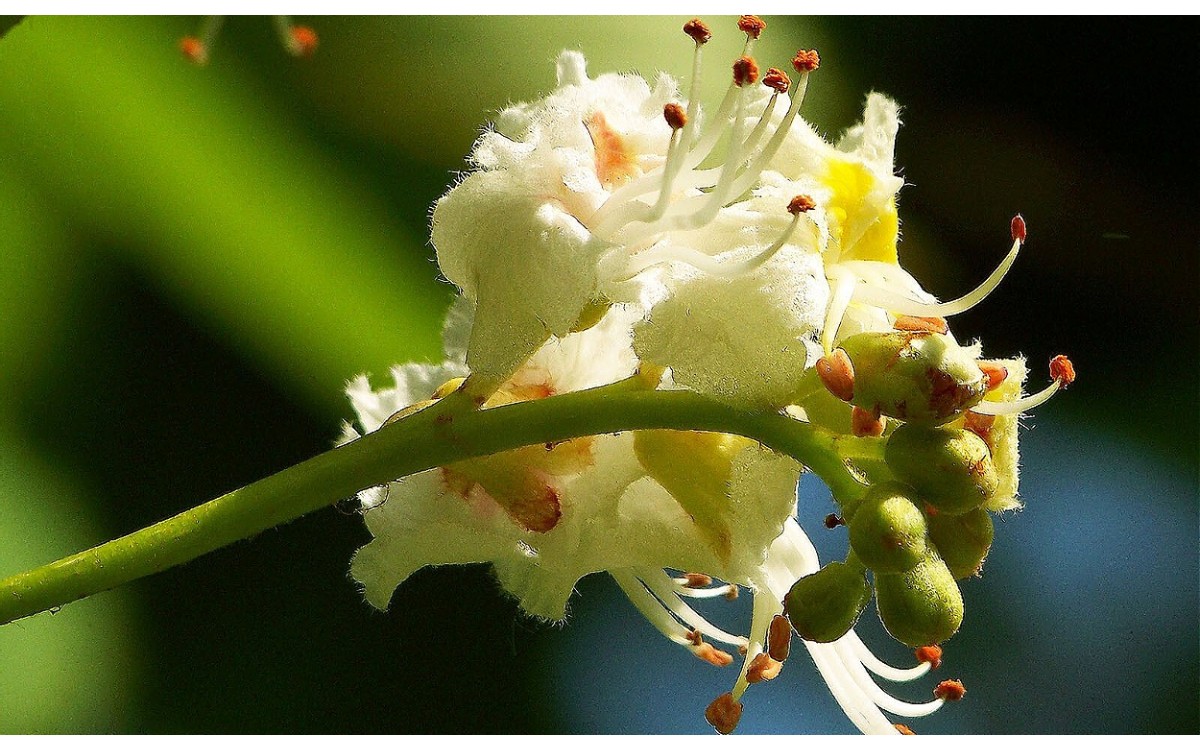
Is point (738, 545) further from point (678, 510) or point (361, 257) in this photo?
point (361, 257)

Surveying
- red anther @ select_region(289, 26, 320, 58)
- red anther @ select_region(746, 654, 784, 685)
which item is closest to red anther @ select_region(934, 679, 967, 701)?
red anther @ select_region(746, 654, 784, 685)

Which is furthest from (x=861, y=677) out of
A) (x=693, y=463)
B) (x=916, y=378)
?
(x=916, y=378)

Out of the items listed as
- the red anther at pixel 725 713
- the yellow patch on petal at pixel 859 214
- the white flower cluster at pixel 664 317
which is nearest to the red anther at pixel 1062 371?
the white flower cluster at pixel 664 317

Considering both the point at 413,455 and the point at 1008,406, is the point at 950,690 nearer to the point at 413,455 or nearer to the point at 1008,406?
the point at 1008,406

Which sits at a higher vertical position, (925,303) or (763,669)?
(925,303)

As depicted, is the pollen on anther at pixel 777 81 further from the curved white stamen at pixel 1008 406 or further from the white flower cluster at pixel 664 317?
the curved white stamen at pixel 1008 406

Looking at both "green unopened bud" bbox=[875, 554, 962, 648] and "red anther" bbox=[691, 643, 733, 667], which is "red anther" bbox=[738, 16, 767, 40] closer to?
"green unopened bud" bbox=[875, 554, 962, 648]

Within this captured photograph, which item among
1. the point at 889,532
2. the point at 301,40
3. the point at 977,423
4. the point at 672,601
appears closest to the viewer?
the point at 889,532
